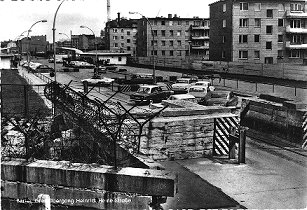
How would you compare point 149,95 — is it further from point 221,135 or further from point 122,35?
point 122,35

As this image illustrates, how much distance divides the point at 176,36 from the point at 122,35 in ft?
95.0

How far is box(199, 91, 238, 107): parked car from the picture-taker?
28.4m

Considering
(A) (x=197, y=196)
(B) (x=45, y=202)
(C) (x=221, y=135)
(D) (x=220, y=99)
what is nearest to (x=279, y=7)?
(D) (x=220, y=99)

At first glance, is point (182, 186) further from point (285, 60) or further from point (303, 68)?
point (285, 60)

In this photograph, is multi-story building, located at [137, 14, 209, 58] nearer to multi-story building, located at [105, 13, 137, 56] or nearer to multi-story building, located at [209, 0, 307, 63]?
multi-story building, located at [105, 13, 137, 56]

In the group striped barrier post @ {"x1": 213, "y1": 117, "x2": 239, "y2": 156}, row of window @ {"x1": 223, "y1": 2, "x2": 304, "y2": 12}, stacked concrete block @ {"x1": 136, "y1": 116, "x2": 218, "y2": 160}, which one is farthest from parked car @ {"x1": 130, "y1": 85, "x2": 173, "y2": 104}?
row of window @ {"x1": 223, "y1": 2, "x2": 304, "y2": 12}

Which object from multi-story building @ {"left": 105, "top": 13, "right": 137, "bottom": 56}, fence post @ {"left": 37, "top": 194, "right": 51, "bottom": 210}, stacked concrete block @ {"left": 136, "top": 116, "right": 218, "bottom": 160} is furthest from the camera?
multi-story building @ {"left": 105, "top": 13, "right": 137, "bottom": 56}

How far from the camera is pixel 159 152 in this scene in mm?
14227

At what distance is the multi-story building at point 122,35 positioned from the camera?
5118 inches

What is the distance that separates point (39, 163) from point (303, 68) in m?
46.6

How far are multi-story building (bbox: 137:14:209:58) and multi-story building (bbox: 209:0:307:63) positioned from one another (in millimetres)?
33505

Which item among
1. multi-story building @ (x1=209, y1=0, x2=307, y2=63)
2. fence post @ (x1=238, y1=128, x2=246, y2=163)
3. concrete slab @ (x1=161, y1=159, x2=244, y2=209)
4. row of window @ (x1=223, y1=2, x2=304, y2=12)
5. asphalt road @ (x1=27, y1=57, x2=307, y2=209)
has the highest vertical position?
row of window @ (x1=223, y1=2, x2=304, y2=12)

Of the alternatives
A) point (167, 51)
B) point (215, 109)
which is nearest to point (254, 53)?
→ point (167, 51)

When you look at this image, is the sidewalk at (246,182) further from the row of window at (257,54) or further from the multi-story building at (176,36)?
the multi-story building at (176,36)
